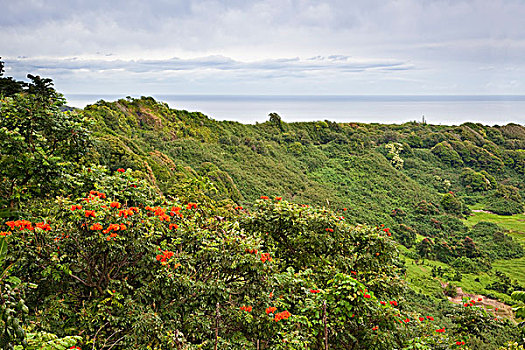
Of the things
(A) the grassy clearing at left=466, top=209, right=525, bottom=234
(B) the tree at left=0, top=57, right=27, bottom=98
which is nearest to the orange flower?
(B) the tree at left=0, top=57, right=27, bottom=98

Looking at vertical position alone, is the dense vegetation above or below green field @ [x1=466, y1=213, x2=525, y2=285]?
above

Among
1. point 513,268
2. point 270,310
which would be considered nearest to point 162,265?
point 270,310

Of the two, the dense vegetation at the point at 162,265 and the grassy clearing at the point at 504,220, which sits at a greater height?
the dense vegetation at the point at 162,265

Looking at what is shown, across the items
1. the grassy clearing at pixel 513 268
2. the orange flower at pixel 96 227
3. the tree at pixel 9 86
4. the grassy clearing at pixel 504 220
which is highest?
the tree at pixel 9 86

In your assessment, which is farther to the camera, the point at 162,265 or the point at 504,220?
the point at 504,220

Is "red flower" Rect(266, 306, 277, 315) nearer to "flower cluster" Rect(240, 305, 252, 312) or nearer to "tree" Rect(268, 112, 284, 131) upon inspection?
"flower cluster" Rect(240, 305, 252, 312)

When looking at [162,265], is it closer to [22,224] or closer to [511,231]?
[22,224]

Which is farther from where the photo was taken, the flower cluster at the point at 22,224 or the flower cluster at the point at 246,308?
the flower cluster at the point at 246,308

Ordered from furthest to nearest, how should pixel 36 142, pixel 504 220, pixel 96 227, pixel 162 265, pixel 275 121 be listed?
pixel 275 121 → pixel 504 220 → pixel 36 142 → pixel 162 265 → pixel 96 227

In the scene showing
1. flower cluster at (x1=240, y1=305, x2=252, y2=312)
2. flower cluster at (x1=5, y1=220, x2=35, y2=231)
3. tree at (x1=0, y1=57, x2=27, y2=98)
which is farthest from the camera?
tree at (x1=0, y1=57, x2=27, y2=98)

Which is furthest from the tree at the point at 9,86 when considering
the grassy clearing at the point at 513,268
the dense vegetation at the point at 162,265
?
the grassy clearing at the point at 513,268

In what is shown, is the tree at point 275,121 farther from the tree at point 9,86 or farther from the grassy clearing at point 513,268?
the tree at point 9,86

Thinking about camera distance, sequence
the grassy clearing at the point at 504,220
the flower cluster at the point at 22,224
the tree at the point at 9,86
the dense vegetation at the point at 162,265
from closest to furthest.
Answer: the flower cluster at the point at 22,224
the dense vegetation at the point at 162,265
the tree at the point at 9,86
the grassy clearing at the point at 504,220

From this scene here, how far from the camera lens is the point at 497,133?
38.4 metres
